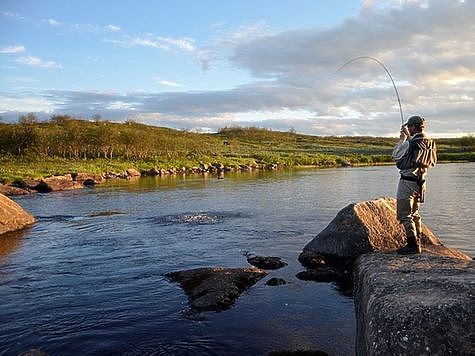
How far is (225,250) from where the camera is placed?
15.1 m

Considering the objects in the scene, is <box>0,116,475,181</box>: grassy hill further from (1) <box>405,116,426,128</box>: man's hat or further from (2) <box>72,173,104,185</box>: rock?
(1) <box>405,116,426,128</box>: man's hat

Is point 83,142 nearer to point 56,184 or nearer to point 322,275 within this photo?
point 56,184

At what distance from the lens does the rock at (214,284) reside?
9828 mm

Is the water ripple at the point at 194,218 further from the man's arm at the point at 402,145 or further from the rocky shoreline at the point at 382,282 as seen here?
the man's arm at the point at 402,145

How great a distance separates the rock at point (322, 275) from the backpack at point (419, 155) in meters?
3.76

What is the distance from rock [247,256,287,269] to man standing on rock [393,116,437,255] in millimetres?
3995

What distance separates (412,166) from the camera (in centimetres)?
914

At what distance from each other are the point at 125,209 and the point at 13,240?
29.5 ft

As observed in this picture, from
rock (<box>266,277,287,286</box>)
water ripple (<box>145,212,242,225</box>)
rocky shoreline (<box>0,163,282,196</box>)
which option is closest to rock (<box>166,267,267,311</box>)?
rock (<box>266,277,287,286</box>)

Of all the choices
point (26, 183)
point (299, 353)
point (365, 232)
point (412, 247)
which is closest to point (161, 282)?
point (299, 353)

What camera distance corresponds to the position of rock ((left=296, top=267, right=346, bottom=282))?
38.2 feet

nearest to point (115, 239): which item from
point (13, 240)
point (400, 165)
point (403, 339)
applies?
point (13, 240)

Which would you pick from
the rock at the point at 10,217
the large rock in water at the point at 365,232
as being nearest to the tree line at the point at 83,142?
the rock at the point at 10,217

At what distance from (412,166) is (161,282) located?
21.4ft
